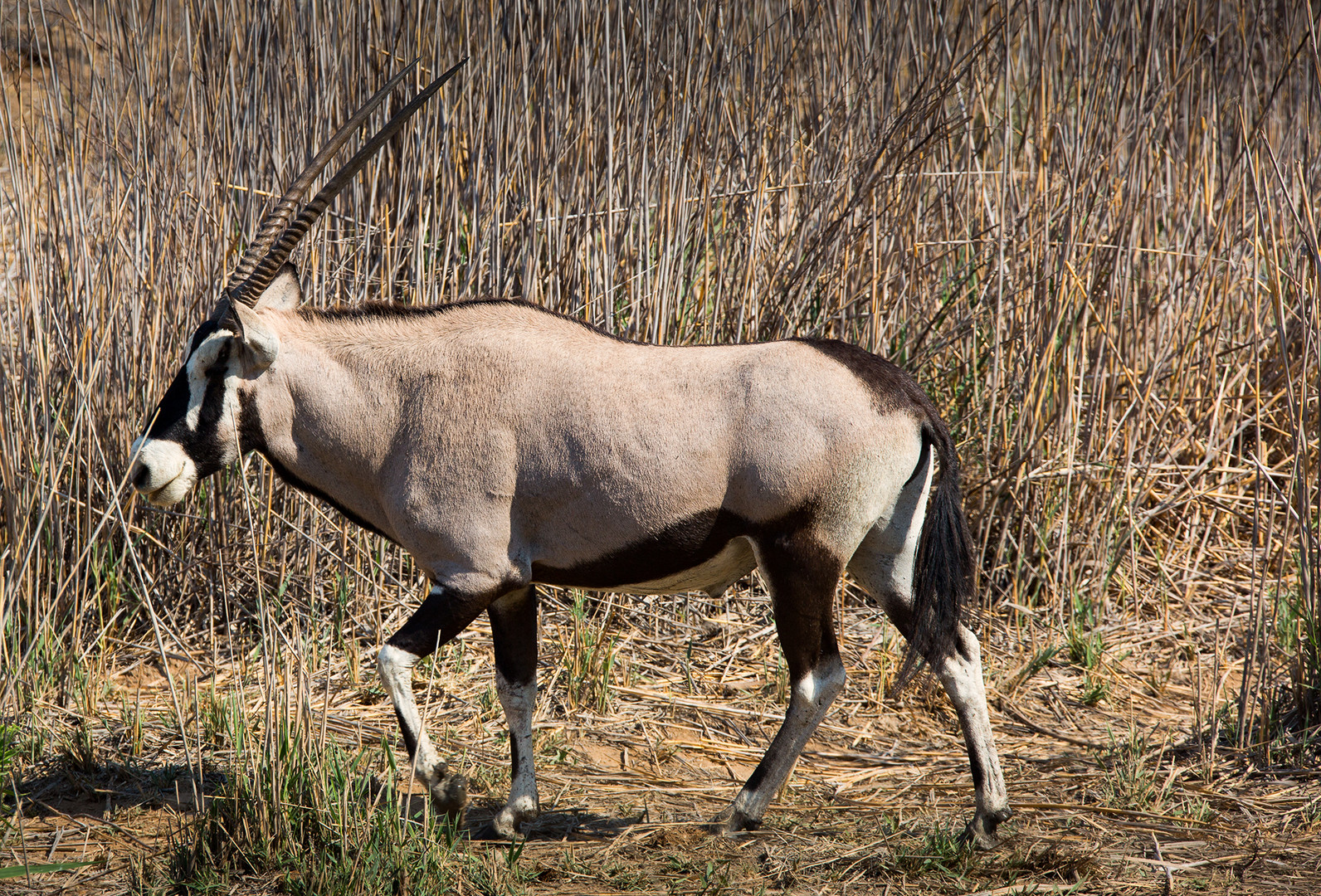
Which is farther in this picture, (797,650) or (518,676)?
(518,676)

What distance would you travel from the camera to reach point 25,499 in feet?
12.4

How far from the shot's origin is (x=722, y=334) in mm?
4609

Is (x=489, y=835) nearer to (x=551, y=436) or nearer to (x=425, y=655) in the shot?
(x=425, y=655)

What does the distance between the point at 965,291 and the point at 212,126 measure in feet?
10.6

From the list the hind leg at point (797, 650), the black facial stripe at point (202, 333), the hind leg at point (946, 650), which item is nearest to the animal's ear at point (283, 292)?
the black facial stripe at point (202, 333)

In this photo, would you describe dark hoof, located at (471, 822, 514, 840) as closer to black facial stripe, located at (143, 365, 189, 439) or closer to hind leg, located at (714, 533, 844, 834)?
hind leg, located at (714, 533, 844, 834)

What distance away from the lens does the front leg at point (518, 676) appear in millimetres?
3129

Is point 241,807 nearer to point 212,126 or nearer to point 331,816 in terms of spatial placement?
point 331,816

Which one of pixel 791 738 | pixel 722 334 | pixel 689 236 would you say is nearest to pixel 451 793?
pixel 791 738

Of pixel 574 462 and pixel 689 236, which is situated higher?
pixel 689 236

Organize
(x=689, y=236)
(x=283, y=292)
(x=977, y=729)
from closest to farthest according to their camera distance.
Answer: (x=977, y=729), (x=283, y=292), (x=689, y=236)

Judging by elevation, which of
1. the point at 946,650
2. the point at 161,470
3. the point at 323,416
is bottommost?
the point at 946,650

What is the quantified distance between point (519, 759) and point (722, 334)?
2040 millimetres

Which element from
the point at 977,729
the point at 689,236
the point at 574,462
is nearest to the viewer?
the point at 574,462
